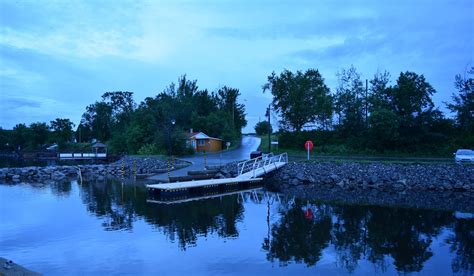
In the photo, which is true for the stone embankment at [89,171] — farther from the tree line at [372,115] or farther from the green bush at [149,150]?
the tree line at [372,115]

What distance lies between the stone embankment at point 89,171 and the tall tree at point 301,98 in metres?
18.7

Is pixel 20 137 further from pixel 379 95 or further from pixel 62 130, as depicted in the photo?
pixel 379 95

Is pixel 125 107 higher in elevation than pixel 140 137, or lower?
higher

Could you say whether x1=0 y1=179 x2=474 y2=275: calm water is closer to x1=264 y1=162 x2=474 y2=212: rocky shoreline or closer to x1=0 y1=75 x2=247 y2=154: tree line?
x1=264 y1=162 x2=474 y2=212: rocky shoreline

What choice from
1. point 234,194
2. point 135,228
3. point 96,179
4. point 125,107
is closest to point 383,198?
point 234,194

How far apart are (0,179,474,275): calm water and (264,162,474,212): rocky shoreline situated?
3639 mm

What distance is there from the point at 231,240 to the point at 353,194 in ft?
49.1

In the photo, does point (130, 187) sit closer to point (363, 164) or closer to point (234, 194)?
point (234, 194)

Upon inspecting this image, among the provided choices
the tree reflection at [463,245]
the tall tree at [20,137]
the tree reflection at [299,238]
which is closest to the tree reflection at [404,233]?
the tree reflection at [463,245]

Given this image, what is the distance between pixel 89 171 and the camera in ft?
142

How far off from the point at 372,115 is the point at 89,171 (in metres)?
31.1

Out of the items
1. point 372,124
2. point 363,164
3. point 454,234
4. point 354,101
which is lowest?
point 454,234

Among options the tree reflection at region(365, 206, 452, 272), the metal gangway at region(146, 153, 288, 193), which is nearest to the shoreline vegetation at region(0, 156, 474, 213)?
the metal gangway at region(146, 153, 288, 193)

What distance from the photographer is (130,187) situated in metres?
31.4
